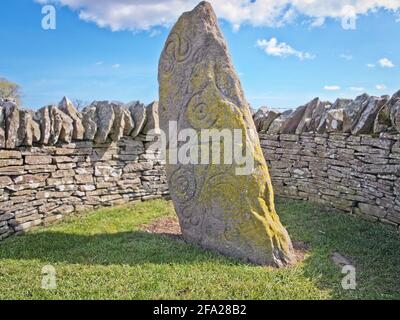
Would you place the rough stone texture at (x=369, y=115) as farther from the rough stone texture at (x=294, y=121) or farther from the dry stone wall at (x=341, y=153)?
the rough stone texture at (x=294, y=121)

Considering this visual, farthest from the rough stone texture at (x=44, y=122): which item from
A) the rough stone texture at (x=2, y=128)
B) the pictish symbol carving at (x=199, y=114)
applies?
the pictish symbol carving at (x=199, y=114)

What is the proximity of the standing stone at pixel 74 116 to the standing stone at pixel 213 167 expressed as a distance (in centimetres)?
181

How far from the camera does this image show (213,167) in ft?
16.8

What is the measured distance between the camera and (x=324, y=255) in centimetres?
534

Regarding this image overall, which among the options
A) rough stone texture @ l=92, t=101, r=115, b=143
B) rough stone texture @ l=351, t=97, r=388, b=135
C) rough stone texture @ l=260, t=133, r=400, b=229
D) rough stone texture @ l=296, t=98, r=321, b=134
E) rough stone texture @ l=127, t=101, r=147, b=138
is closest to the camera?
rough stone texture @ l=260, t=133, r=400, b=229

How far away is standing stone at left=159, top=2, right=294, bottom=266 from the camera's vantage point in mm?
4918

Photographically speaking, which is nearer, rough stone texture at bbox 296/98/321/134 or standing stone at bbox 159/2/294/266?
standing stone at bbox 159/2/294/266

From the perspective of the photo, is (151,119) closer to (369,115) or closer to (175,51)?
(175,51)

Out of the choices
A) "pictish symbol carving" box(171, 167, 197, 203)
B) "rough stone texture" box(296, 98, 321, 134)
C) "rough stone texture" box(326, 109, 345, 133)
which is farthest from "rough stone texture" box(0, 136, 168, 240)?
"rough stone texture" box(326, 109, 345, 133)

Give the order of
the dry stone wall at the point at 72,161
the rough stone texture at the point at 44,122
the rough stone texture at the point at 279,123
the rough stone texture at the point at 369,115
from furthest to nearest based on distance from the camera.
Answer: the rough stone texture at the point at 279,123, the rough stone texture at the point at 369,115, the rough stone texture at the point at 44,122, the dry stone wall at the point at 72,161

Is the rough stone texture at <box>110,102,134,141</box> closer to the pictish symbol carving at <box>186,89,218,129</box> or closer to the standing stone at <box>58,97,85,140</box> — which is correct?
the standing stone at <box>58,97,85,140</box>

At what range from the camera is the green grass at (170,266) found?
4043 mm

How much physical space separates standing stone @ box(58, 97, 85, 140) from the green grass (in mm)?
1453
